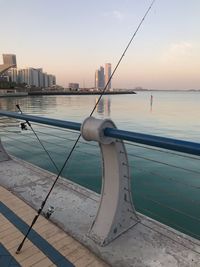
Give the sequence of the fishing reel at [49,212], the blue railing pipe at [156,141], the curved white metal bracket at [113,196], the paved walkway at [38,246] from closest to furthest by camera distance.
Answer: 1. the blue railing pipe at [156,141]
2. the paved walkway at [38,246]
3. the curved white metal bracket at [113,196]
4. the fishing reel at [49,212]

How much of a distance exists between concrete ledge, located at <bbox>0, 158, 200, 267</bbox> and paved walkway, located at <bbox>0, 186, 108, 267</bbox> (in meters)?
0.12

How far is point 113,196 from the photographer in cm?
288

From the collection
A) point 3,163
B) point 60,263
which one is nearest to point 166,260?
point 60,263

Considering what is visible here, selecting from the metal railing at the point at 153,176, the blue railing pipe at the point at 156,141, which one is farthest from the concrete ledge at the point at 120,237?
the blue railing pipe at the point at 156,141

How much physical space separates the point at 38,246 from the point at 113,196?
107cm

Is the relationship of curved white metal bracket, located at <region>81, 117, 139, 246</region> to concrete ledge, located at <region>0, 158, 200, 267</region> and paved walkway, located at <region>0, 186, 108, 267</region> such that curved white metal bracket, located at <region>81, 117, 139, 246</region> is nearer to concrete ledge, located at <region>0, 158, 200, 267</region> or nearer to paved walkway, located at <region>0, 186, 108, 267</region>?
concrete ledge, located at <region>0, 158, 200, 267</region>

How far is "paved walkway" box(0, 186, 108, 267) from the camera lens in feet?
8.53

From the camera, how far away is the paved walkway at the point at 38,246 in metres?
2.60

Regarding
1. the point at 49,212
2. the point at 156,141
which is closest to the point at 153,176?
the point at 49,212

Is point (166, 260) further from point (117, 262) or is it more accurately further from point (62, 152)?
point (62, 152)

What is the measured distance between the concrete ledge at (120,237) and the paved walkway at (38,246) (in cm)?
12

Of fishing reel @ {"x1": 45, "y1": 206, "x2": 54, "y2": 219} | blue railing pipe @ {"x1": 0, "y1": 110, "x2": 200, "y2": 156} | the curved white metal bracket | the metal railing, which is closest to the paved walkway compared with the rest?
fishing reel @ {"x1": 45, "y1": 206, "x2": 54, "y2": 219}

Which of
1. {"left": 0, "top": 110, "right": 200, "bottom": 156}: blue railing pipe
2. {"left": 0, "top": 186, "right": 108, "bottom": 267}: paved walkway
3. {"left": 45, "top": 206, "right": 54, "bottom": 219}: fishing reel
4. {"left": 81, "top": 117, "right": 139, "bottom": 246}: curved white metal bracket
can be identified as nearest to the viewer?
{"left": 0, "top": 110, "right": 200, "bottom": 156}: blue railing pipe

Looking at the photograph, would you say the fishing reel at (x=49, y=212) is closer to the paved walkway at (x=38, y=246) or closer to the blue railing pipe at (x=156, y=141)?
the paved walkway at (x=38, y=246)
